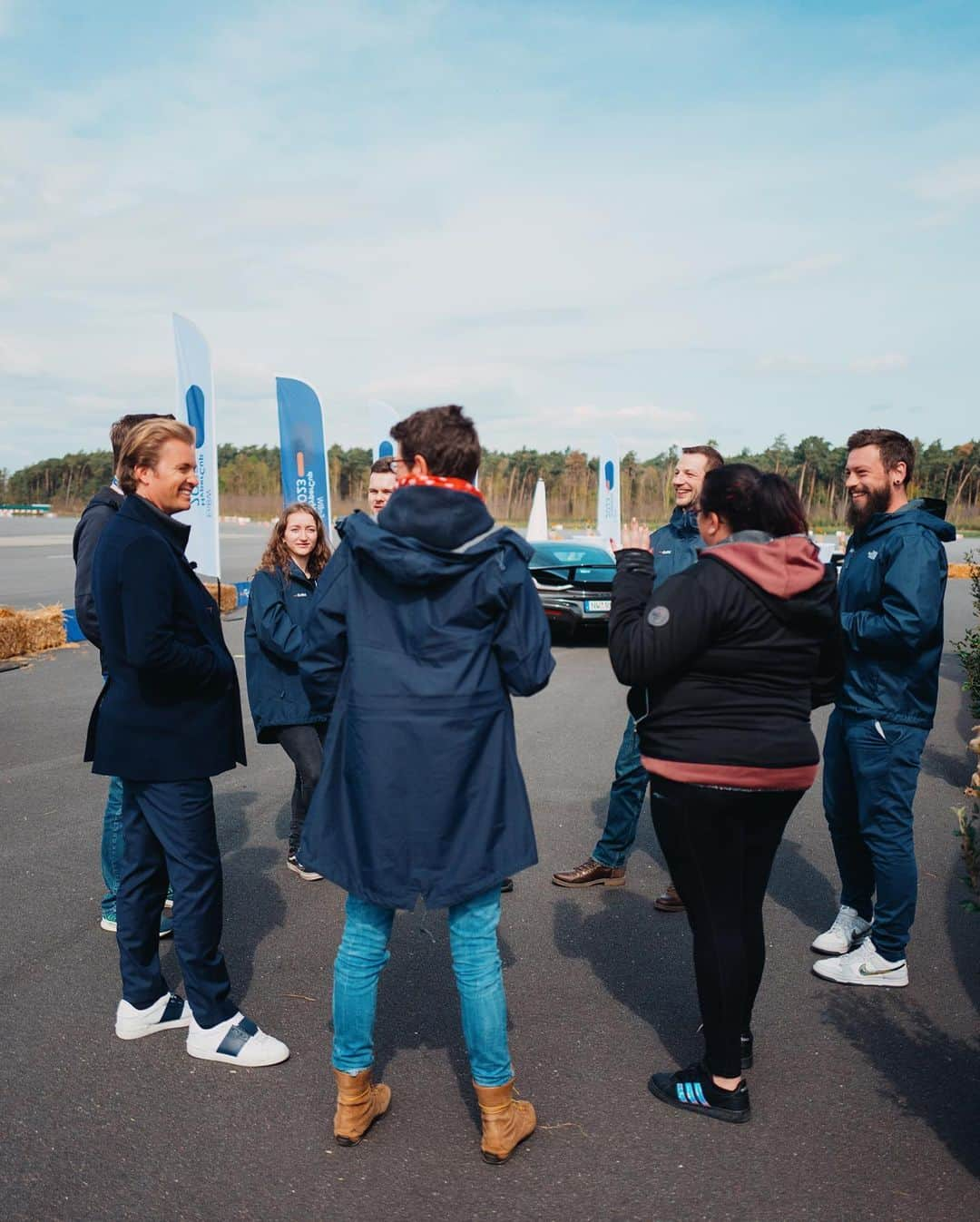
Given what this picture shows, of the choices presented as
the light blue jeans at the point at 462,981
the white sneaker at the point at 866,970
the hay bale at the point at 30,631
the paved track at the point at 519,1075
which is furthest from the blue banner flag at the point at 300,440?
the light blue jeans at the point at 462,981

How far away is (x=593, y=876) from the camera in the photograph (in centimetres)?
489


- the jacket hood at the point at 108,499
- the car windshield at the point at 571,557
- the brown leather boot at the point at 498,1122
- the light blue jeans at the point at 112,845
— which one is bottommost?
the brown leather boot at the point at 498,1122

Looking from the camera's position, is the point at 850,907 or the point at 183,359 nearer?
the point at 850,907

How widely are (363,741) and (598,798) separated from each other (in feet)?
13.2

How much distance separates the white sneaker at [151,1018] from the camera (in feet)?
11.2

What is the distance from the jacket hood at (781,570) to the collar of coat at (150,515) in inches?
64.5

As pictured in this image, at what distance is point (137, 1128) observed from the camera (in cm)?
288

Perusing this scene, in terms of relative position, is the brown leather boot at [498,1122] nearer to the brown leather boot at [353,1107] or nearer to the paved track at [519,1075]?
the paved track at [519,1075]

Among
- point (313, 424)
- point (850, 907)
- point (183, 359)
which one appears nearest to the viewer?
point (850, 907)

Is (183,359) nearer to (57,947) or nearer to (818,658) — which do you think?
(57,947)

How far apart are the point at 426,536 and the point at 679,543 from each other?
230 centimetres

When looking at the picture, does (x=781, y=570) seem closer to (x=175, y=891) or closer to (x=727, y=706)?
(x=727, y=706)

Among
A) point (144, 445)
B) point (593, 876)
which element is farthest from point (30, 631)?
point (144, 445)

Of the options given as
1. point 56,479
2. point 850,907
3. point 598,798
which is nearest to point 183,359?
point 598,798
